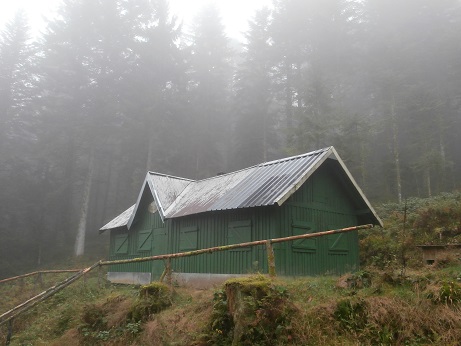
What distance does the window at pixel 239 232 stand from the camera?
14789 millimetres

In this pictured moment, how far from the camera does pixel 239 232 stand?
49.6 ft

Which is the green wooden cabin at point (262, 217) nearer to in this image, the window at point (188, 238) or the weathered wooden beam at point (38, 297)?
the window at point (188, 238)

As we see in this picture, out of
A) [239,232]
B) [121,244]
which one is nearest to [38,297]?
[239,232]

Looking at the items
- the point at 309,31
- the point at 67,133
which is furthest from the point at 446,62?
the point at 67,133

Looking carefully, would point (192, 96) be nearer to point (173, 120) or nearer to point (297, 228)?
point (173, 120)

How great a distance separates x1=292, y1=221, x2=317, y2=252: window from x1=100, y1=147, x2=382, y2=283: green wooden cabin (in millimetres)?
36

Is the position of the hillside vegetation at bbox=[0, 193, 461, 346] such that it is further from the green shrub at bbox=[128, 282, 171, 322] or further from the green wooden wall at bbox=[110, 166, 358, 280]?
the green wooden wall at bbox=[110, 166, 358, 280]

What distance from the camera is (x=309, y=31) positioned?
39469 millimetres

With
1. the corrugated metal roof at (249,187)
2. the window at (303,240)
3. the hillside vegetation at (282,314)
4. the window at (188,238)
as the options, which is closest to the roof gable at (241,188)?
the corrugated metal roof at (249,187)

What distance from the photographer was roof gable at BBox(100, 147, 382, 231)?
1406 cm

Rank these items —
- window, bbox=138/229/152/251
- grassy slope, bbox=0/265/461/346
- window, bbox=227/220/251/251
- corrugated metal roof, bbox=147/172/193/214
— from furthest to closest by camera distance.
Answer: window, bbox=138/229/152/251 < corrugated metal roof, bbox=147/172/193/214 < window, bbox=227/220/251/251 < grassy slope, bbox=0/265/461/346

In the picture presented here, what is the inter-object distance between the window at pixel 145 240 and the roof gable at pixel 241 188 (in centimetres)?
90

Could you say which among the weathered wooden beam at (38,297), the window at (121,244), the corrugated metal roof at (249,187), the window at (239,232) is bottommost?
the weathered wooden beam at (38,297)

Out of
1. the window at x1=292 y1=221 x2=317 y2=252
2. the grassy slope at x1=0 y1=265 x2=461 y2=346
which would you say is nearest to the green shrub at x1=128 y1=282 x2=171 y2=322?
the grassy slope at x1=0 y1=265 x2=461 y2=346
